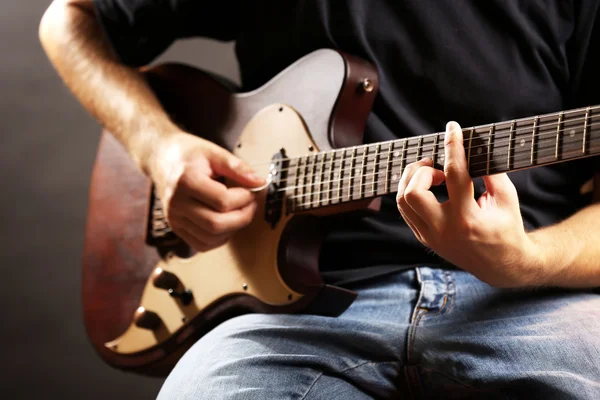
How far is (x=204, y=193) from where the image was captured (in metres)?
0.98

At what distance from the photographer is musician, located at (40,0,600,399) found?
752 millimetres

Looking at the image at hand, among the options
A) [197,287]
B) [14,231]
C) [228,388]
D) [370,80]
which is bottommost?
[14,231]

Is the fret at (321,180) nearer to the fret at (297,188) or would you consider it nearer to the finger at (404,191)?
the fret at (297,188)

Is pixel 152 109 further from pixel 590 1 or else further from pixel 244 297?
pixel 590 1

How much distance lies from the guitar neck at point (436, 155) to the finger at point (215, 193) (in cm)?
8

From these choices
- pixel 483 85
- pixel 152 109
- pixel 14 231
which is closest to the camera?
pixel 483 85

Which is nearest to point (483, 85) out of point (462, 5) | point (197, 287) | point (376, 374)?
point (462, 5)

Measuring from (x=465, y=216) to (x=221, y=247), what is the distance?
0.48 m

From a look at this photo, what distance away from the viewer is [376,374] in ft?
2.79

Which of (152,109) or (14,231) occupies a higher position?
(152,109)

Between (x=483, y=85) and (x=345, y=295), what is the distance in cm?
38

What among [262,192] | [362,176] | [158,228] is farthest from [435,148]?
[158,228]

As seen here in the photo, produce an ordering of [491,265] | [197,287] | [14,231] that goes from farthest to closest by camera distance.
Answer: [14,231] → [197,287] → [491,265]

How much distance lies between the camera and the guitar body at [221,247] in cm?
97
